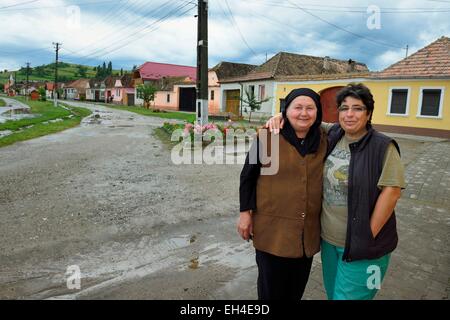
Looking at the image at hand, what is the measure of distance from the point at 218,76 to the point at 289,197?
34.7 m

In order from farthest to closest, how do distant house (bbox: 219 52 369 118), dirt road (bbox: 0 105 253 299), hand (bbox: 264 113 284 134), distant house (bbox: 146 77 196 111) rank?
distant house (bbox: 146 77 196 111), distant house (bbox: 219 52 369 118), dirt road (bbox: 0 105 253 299), hand (bbox: 264 113 284 134)

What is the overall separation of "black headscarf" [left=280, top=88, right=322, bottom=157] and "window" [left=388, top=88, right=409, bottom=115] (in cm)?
1843

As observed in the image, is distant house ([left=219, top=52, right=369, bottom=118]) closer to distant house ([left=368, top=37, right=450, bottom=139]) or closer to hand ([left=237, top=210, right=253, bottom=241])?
distant house ([left=368, top=37, right=450, bottom=139])

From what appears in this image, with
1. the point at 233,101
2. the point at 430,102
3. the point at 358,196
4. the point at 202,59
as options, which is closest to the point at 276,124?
the point at 358,196

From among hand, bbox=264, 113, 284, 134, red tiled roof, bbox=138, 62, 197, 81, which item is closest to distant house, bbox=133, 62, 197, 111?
red tiled roof, bbox=138, 62, 197, 81

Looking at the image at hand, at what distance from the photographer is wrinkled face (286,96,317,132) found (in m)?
2.28

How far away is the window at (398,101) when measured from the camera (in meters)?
18.5

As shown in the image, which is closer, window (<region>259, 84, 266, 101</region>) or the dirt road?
the dirt road

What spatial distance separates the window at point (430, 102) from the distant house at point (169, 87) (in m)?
26.0

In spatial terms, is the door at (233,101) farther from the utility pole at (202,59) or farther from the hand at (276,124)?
the hand at (276,124)
